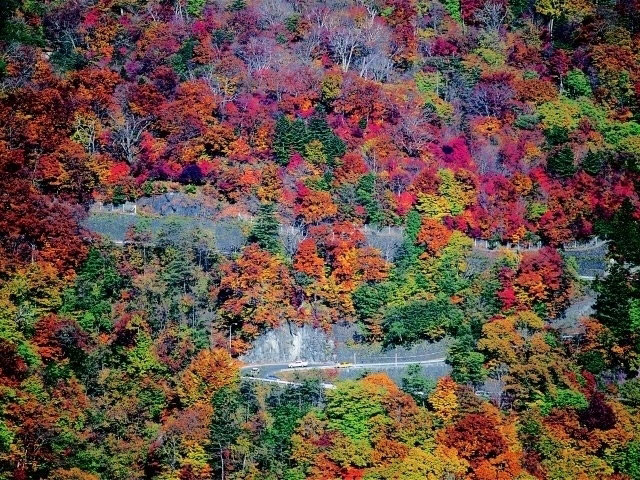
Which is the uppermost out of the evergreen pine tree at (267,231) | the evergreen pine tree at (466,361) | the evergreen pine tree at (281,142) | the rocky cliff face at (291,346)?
the evergreen pine tree at (281,142)

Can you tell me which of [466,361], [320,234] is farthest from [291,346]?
[466,361]

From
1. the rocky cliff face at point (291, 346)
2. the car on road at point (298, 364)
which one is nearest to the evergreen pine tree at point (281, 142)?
the rocky cliff face at point (291, 346)

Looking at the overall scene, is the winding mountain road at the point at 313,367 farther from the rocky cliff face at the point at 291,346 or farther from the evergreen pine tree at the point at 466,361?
the evergreen pine tree at the point at 466,361

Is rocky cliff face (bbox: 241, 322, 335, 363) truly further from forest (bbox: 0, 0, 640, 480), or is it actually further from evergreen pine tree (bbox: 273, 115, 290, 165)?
evergreen pine tree (bbox: 273, 115, 290, 165)

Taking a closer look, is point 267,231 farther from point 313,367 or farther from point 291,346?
point 313,367

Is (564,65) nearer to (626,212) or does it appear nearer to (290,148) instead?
(626,212)
